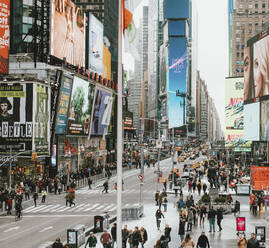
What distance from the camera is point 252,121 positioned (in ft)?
230

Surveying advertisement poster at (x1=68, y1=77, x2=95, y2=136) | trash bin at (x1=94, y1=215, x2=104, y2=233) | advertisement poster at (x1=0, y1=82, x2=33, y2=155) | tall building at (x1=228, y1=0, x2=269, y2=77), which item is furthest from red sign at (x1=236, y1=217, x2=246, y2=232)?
tall building at (x1=228, y1=0, x2=269, y2=77)

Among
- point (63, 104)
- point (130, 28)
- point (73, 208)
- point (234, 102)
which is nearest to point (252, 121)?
point (63, 104)

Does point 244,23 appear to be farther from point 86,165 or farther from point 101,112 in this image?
point 86,165

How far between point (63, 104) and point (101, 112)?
770 inches

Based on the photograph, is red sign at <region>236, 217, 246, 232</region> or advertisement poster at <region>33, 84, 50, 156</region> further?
advertisement poster at <region>33, 84, 50, 156</region>

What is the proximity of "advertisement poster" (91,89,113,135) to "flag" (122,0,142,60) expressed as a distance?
208ft

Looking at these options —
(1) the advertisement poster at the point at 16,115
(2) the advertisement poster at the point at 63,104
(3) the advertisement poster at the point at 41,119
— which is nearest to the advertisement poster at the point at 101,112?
(2) the advertisement poster at the point at 63,104

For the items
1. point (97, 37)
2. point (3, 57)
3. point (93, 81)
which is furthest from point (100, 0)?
point (3, 57)

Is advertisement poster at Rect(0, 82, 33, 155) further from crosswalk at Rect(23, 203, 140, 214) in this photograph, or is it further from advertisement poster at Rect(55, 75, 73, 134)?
crosswalk at Rect(23, 203, 140, 214)

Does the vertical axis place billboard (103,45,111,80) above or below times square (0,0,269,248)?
above

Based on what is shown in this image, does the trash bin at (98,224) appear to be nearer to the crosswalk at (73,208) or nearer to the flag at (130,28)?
the crosswalk at (73,208)

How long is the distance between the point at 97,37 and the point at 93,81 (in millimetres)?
17228

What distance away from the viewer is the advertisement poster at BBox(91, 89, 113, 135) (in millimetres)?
75125

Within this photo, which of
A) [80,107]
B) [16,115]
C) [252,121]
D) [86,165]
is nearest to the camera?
[16,115]
